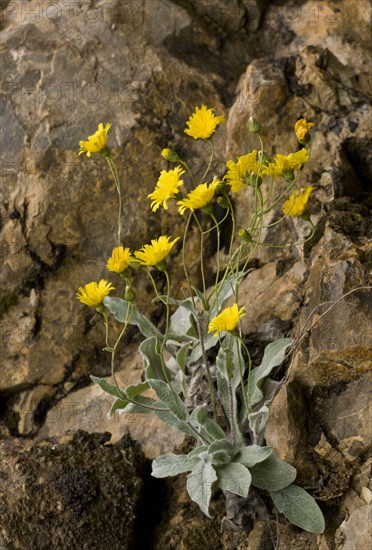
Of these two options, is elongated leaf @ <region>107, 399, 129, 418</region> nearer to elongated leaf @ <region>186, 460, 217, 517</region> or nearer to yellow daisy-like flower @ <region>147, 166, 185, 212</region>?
elongated leaf @ <region>186, 460, 217, 517</region>

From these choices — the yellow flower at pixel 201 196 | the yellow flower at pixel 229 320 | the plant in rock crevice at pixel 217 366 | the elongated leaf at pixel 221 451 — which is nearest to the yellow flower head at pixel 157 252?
the plant in rock crevice at pixel 217 366

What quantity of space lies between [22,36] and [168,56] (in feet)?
2.26

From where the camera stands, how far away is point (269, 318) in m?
3.19

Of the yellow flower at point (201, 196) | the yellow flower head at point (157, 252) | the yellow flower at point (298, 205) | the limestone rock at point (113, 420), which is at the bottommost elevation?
the limestone rock at point (113, 420)

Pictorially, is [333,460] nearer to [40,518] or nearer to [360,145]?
[40,518]

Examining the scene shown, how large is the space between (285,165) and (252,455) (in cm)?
98

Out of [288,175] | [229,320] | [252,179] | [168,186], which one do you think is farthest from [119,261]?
[288,175]

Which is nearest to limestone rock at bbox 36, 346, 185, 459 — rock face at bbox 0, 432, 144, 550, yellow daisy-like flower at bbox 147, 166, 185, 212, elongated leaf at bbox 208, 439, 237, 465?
rock face at bbox 0, 432, 144, 550

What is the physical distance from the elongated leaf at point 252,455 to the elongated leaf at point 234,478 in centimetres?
3

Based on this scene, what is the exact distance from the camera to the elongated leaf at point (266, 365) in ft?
9.33

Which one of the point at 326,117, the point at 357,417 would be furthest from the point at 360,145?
the point at 357,417

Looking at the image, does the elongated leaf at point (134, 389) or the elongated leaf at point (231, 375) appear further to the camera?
the elongated leaf at point (134, 389)

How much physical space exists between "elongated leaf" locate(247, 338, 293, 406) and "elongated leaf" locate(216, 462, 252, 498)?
26 centimetres

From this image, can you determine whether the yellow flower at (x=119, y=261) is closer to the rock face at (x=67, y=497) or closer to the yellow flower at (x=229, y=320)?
the yellow flower at (x=229, y=320)
